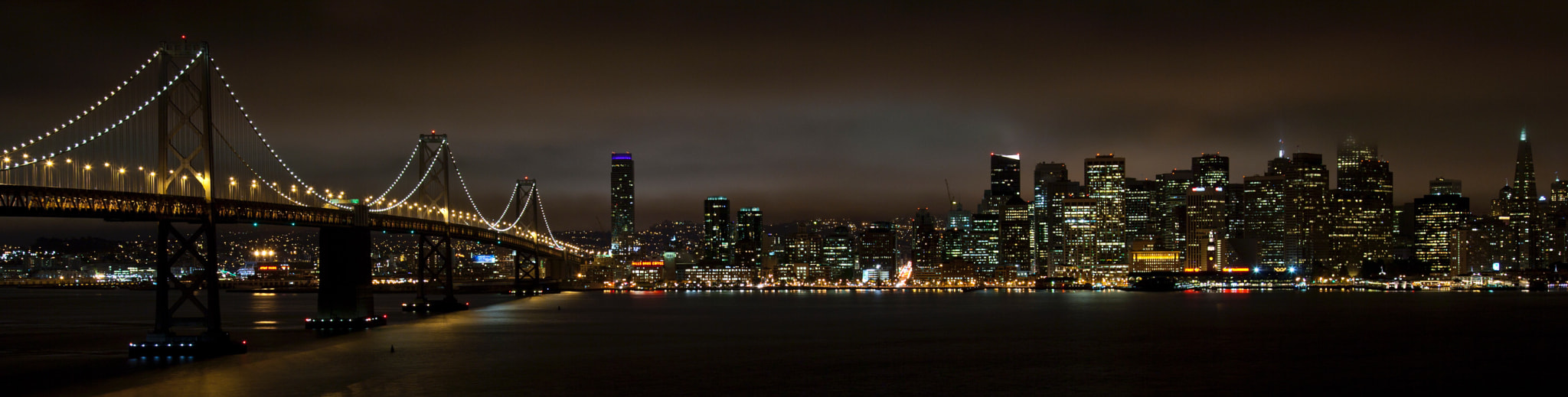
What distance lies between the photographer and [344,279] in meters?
62.4

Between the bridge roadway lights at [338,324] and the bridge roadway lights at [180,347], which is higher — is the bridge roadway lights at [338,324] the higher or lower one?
the lower one

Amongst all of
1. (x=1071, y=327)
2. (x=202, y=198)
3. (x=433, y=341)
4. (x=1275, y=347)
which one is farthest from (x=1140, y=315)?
(x=202, y=198)

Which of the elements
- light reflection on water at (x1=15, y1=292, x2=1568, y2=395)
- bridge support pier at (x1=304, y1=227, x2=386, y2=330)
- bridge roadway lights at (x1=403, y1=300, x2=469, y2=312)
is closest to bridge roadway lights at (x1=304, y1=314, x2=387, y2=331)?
bridge support pier at (x1=304, y1=227, x2=386, y2=330)

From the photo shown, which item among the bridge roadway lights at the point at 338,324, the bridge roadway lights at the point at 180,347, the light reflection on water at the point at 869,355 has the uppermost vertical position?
the bridge roadway lights at the point at 180,347

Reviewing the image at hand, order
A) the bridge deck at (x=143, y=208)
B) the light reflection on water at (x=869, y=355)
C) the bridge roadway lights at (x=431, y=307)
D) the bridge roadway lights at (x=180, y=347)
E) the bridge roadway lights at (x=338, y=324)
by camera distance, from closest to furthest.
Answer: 1. the bridge deck at (x=143, y=208)
2. the light reflection on water at (x=869, y=355)
3. the bridge roadway lights at (x=180, y=347)
4. the bridge roadway lights at (x=338, y=324)
5. the bridge roadway lights at (x=431, y=307)

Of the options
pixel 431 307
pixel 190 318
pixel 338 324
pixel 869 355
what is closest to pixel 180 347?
pixel 190 318

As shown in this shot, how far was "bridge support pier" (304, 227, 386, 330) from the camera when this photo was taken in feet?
200

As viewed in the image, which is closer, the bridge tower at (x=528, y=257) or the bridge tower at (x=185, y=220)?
the bridge tower at (x=185, y=220)

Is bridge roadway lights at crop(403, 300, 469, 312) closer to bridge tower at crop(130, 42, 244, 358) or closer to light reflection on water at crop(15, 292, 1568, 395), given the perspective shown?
light reflection on water at crop(15, 292, 1568, 395)

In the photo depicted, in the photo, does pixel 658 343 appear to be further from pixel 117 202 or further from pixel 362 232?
pixel 117 202

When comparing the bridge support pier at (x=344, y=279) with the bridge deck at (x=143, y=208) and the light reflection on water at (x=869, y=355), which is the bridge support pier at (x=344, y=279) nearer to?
the bridge deck at (x=143, y=208)

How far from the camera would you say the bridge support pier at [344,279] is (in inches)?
2405

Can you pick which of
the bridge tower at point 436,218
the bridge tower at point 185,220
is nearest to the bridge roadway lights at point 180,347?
the bridge tower at point 185,220

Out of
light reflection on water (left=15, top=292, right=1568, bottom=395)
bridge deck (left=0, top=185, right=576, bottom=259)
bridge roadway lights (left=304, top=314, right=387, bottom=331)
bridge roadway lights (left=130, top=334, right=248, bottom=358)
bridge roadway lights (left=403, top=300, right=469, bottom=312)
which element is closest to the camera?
bridge deck (left=0, top=185, right=576, bottom=259)
